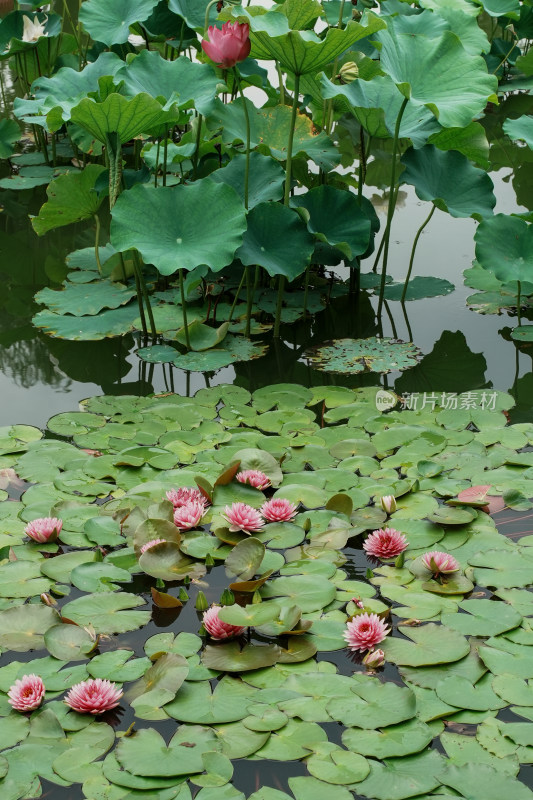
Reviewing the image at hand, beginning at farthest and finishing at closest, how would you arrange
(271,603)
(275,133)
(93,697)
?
1. (275,133)
2. (271,603)
3. (93,697)

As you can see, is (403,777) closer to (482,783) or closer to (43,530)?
(482,783)

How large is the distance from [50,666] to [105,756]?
10.4 inches

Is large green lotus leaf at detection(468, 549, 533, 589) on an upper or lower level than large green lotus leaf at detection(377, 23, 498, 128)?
lower

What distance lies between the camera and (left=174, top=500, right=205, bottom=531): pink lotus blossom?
2.10m

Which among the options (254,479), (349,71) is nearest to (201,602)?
(254,479)

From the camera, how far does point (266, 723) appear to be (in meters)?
1.53

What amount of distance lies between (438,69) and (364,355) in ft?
3.44

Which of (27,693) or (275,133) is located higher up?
(275,133)

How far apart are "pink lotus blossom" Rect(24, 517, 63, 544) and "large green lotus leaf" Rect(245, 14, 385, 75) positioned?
1649 millimetres

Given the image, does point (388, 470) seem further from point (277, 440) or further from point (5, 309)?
point (5, 309)

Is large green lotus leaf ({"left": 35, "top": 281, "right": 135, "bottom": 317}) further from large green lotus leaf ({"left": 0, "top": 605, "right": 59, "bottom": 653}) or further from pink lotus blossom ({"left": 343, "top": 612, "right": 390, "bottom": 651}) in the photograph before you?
pink lotus blossom ({"left": 343, "top": 612, "right": 390, "bottom": 651})

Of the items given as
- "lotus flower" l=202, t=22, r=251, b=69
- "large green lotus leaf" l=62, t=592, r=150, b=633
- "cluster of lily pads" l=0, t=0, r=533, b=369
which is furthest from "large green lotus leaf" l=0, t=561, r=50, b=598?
"lotus flower" l=202, t=22, r=251, b=69

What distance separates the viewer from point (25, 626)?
1.80 meters

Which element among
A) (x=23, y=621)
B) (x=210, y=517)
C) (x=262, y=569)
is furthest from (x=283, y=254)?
(x=23, y=621)
